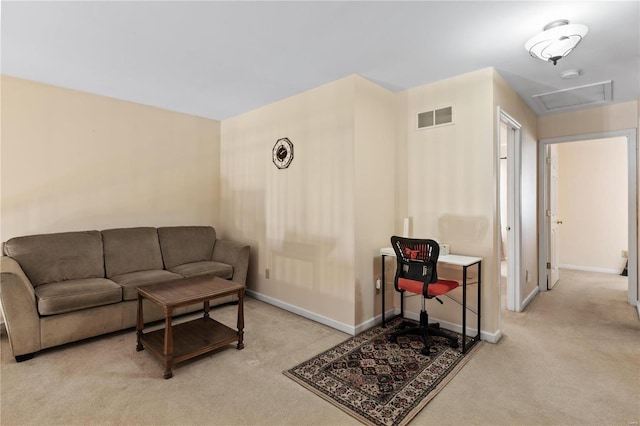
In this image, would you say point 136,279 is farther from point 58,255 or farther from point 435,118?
point 435,118

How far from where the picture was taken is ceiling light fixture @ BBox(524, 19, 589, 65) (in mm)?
2047

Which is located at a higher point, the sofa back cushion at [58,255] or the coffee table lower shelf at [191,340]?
the sofa back cushion at [58,255]

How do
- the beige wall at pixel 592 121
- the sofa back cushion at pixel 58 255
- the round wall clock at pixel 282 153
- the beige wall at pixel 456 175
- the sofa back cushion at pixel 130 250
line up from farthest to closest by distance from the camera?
1. the beige wall at pixel 592 121
2. the round wall clock at pixel 282 153
3. the sofa back cushion at pixel 130 250
4. the sofa back cushion at pixel 58 255
5. the beige wall at pixel 456 175

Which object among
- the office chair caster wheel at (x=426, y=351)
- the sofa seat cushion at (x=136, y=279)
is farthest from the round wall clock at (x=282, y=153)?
the office chair caster wheel at (x=426, y=351)

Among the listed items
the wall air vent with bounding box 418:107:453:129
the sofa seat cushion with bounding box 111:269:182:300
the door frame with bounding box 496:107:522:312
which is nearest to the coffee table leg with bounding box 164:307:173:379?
the sofa seat cushion with bounding box 111:269:182:300

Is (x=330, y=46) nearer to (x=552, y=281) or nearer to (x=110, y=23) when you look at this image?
(x=110, y=23)

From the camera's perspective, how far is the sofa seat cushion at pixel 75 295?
256 centimetres

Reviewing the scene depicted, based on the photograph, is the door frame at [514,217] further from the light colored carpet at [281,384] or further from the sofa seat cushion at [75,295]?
the sofa seat cushion at [75,295]

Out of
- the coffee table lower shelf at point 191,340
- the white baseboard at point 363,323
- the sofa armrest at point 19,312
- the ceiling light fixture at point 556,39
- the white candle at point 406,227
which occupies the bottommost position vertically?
the white baseboard at point 363,323

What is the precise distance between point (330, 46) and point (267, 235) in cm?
227

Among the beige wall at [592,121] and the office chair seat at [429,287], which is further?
the beige wall at [592,121]

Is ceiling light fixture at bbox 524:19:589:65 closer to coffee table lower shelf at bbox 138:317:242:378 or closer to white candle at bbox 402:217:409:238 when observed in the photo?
white candle at bbox 402:217:409:238

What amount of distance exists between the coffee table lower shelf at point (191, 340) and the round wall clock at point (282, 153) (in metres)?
1.83

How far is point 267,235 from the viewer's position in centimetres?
394
